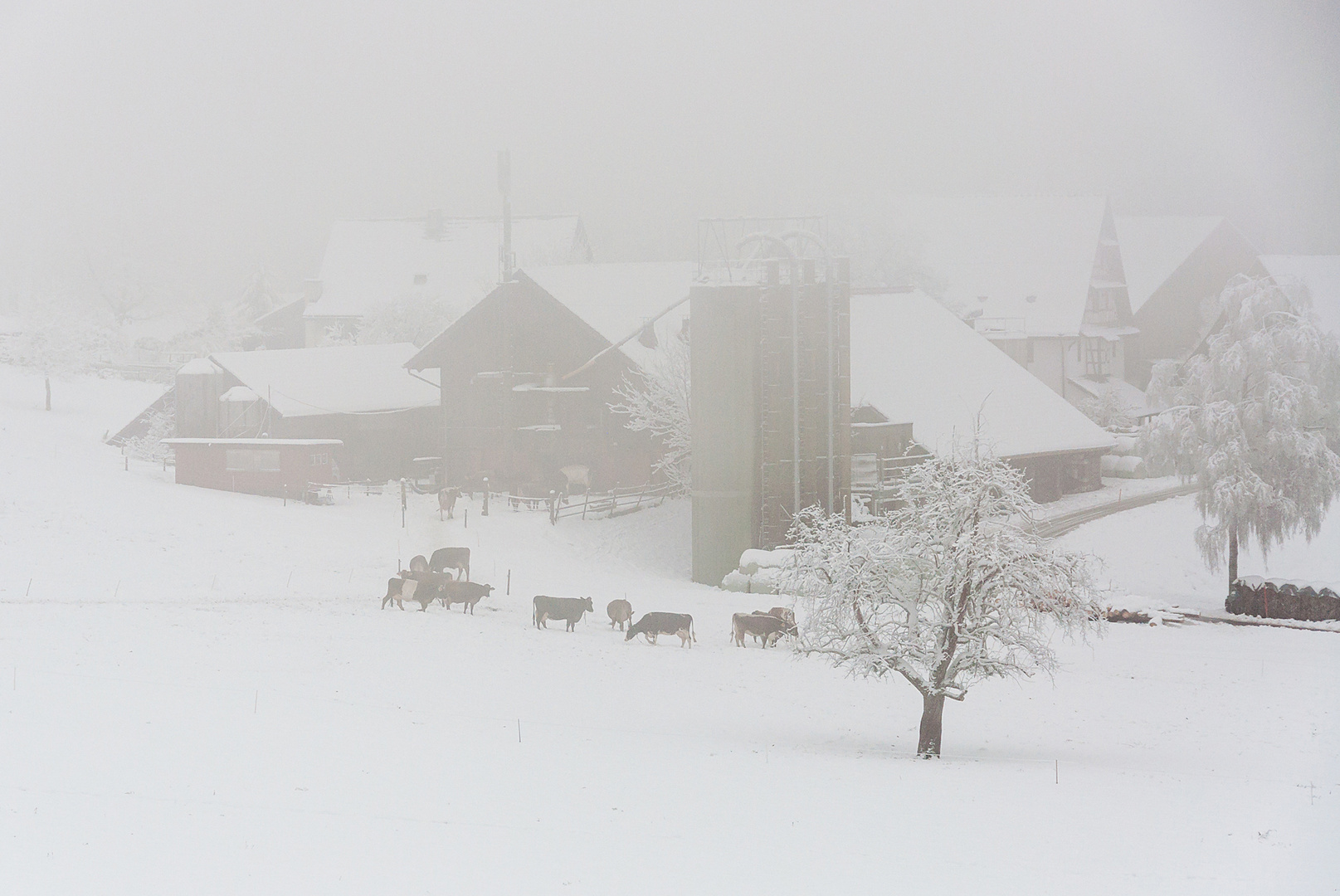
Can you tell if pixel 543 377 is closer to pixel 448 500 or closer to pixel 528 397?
pixel 528 397

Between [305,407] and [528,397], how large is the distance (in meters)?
4.56

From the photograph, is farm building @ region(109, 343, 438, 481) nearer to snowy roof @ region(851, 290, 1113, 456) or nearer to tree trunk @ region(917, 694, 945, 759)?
snowy roof @ region(851, 290, 1113, 456)

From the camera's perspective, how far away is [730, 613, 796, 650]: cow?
1817 centimetres

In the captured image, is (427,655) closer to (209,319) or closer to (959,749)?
(959,749)

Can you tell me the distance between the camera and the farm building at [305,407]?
2139 centimetres

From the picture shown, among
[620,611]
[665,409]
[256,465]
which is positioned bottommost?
[620,611]

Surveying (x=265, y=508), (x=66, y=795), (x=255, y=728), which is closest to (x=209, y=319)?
(x=265, y=508)

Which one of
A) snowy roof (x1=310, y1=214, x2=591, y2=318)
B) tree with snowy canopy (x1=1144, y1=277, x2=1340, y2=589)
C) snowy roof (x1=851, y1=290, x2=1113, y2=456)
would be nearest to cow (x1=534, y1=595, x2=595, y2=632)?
snowy roof (x1=851, y1=290, x2=1113, y2=456)

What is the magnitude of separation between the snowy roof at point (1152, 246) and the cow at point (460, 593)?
52.3ft

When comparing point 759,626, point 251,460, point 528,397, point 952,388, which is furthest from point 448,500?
point 952,388

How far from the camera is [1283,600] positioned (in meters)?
19.6

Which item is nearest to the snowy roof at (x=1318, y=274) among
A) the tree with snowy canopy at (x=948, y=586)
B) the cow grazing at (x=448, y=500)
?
the tree with snowy canopy at (x=948, y=586)

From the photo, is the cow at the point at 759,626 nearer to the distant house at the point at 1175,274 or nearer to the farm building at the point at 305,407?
the farm building at the point at 305,407

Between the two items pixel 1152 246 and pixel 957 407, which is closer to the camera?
pixel 957 407
